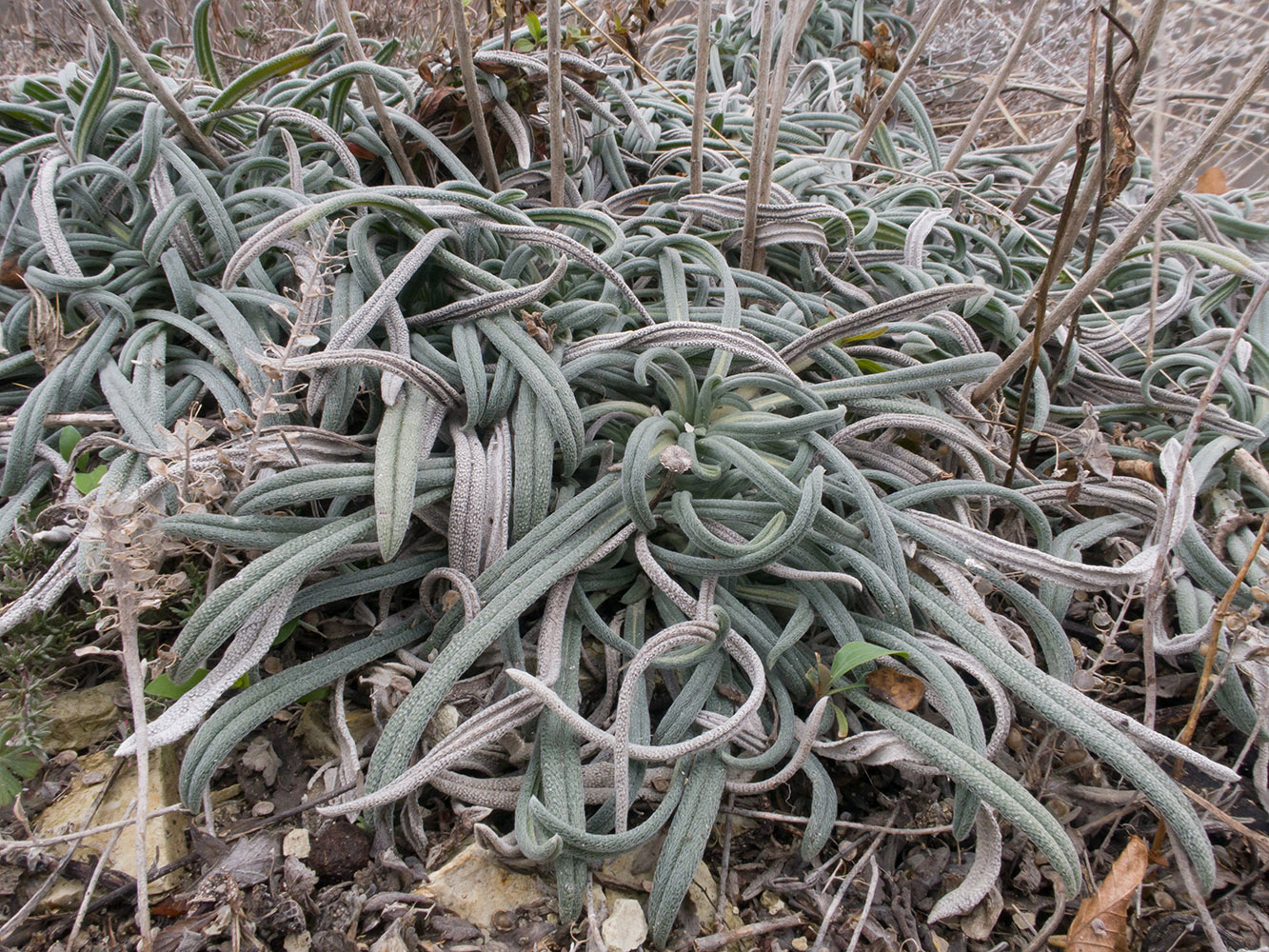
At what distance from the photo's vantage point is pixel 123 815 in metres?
0.96

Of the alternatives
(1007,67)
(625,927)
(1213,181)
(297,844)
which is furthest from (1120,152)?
(1213,181)

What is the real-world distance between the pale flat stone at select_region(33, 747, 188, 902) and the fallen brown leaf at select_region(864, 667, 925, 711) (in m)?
0.97

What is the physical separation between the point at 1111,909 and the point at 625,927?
2.11 feet

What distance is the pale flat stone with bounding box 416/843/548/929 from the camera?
92 cm

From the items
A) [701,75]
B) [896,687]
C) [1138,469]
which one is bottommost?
[896,687]

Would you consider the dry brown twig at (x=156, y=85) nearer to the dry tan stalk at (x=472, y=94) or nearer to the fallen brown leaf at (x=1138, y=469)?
the dry tan stalk at (x=472, y=94)

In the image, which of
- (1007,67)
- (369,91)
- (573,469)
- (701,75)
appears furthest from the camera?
(1007,67)

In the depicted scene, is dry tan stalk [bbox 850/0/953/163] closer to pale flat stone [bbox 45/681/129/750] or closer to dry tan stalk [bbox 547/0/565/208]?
dry tan stalk [bbox 547/0/565/208]

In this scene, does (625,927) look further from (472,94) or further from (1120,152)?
(472,94)

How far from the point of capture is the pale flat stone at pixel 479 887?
915mm

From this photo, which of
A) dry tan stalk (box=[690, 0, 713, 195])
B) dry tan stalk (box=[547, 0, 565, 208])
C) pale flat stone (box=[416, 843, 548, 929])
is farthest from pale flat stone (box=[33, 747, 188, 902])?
dry tan stalk (box=[690, 0, 713, 195])

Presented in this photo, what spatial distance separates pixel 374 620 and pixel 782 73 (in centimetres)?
128

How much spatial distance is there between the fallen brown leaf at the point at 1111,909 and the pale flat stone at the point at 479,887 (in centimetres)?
71

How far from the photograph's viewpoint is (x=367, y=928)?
0.88 m
